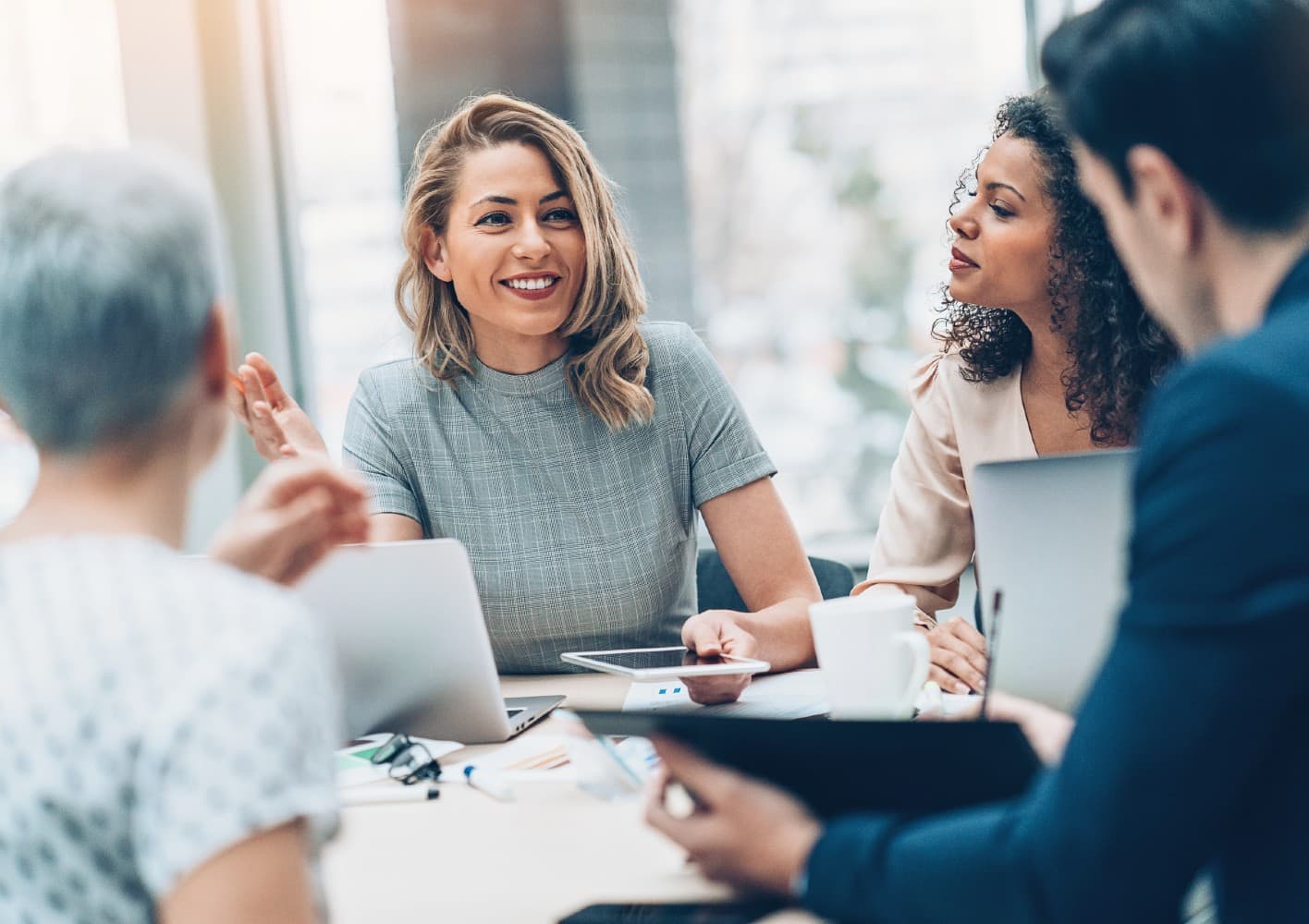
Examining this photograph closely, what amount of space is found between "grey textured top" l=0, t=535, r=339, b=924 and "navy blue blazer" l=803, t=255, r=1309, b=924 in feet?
1.46

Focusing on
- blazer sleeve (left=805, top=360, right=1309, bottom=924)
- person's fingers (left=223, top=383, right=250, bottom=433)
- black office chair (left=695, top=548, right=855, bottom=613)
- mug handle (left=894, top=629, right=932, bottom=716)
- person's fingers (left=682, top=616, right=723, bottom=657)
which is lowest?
black office chair (left=695, top=548, right=855, bottom=613)

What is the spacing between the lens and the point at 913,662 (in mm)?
1265

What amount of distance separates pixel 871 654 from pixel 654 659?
1.32 ft

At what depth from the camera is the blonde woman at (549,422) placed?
2.08m

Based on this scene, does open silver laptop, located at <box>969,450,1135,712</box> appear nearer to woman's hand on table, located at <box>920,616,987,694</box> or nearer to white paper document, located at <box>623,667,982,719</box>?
white paper document, located at <box>623,667,982,719</box>

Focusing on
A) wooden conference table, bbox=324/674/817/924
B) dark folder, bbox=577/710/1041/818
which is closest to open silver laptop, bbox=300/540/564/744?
wooden conference table, bbox=324/674/817/924

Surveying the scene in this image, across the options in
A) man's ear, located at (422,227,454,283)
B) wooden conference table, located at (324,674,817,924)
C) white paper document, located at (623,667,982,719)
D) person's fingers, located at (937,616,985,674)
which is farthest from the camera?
man's ear, located at (422,227,454,283)

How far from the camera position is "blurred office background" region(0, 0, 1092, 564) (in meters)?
3.39

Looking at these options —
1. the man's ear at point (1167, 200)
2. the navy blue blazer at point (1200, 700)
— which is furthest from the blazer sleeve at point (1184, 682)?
the man's ear at point (1167, 200)

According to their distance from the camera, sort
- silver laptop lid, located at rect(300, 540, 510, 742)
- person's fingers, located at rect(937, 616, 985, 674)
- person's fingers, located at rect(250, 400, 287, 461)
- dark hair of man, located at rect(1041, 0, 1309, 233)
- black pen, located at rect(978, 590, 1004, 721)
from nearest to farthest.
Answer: dark hair of man, located at rect(1041, 0, 1309, 233) < black pen, located at rect(978, 590, 1004, 721) < silver laptop lid, located at rect(300, 540, 510, 742) < person's fingers, located at rect(937, 616, 985, 674) < person's fingers, located at rect(250, 400, 287, 461)

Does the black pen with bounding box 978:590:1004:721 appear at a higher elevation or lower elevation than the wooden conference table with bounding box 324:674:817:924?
higher

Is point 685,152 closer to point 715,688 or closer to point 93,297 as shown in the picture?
point 715,688

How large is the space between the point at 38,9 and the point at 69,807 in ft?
9.99

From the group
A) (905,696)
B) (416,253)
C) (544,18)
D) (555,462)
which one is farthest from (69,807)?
(544,18)
